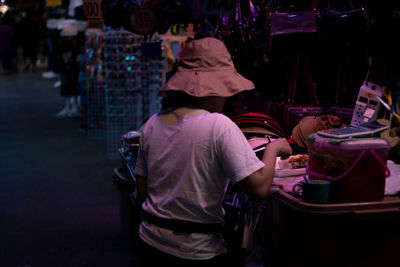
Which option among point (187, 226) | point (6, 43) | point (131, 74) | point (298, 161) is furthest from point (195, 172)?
point (6, 43)

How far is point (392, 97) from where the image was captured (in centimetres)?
323

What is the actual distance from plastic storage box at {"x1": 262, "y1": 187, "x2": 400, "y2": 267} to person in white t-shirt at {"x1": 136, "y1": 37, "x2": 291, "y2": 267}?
0.31 m

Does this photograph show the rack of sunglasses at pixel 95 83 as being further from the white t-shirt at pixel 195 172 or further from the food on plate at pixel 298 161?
the white t-shirt at pixel 195 172

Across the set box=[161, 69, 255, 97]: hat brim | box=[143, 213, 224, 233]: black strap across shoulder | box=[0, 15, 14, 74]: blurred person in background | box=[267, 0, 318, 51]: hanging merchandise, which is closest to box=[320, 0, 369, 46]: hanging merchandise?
box=[267, 0, 318, 51]: hanging merchandise

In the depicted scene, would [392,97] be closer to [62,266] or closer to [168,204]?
[168,204]

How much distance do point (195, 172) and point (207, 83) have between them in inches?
16.5

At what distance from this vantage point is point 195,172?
242 centimetres

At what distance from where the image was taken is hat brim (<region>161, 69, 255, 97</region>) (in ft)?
8.03

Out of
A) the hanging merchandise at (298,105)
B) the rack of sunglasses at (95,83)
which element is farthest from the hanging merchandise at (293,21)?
the rack of sunglasses at (95,83)

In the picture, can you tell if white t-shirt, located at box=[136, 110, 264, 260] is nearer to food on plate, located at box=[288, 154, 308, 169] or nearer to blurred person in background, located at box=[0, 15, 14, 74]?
food on plate, located at box=[288, 154, 308, 169]

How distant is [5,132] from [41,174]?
137 inches

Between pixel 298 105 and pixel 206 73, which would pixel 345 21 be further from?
pixel 206 73

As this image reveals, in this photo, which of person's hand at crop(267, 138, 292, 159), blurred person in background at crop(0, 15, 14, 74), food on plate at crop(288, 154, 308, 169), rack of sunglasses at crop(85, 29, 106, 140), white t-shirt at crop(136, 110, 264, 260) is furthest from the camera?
blurred person in background at crop(0, 15, 14, 74)

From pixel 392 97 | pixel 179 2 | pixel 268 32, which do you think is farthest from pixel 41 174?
pixel 392 97
